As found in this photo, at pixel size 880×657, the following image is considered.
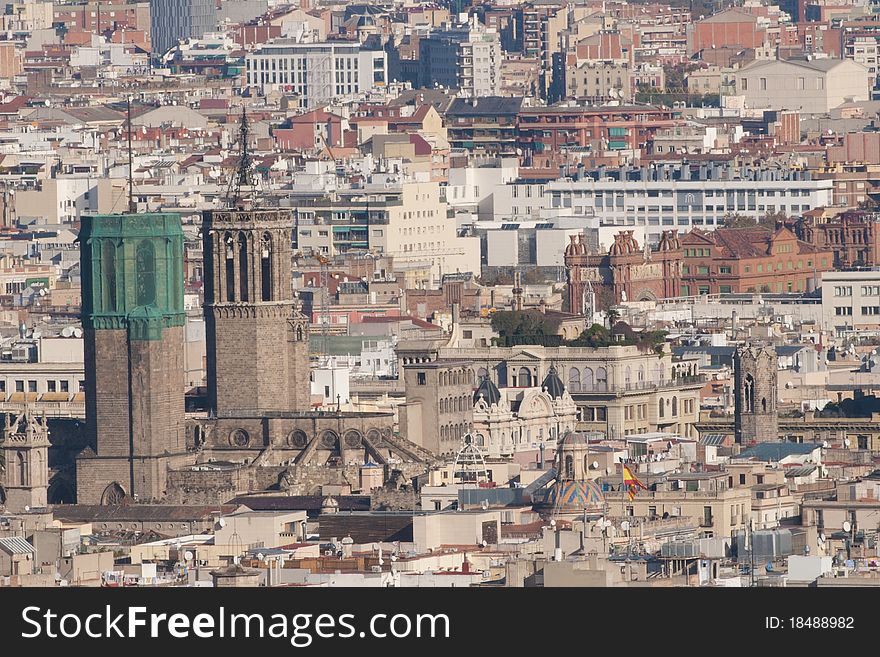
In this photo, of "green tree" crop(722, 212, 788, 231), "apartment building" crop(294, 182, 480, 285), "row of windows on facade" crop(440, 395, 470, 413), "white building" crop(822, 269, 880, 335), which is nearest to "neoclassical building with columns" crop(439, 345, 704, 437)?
"row of windows on facade" crop(440, 395, 470, 413)

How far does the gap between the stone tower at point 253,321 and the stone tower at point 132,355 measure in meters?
1.09

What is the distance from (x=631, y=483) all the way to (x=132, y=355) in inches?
513

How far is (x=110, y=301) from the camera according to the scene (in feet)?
230

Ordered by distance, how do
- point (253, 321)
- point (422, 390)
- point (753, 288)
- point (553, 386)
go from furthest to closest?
point (753, 288) → point (553, 386) → point (422, 390) → point (253, 321)

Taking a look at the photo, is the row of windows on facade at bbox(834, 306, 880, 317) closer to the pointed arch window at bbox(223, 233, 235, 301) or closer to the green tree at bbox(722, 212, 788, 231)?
the green tree at bbox(722, 212, 788, 231)

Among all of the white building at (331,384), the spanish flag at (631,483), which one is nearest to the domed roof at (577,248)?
the white building at (331,384)

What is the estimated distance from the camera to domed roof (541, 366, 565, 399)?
77.6 m

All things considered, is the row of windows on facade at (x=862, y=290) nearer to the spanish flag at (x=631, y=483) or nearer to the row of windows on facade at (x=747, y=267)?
the row of windows on facade at (x=747, y=267)

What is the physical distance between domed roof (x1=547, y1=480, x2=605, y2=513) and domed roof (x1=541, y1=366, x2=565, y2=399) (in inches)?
748

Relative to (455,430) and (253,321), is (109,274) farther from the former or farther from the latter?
(455,430)

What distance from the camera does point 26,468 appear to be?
66.2 metres

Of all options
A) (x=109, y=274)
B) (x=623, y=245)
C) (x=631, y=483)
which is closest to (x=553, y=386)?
(x=109, y=274)
